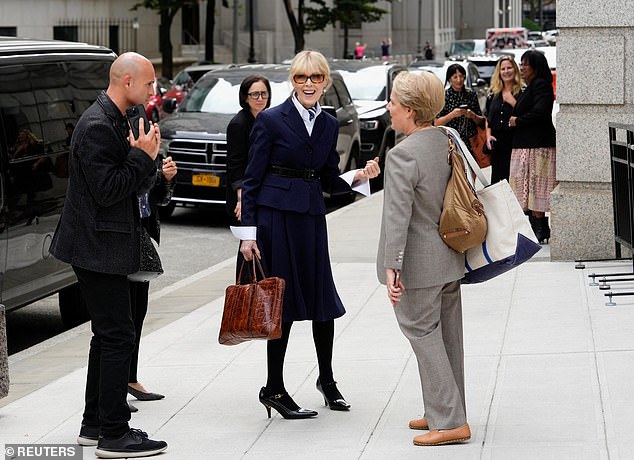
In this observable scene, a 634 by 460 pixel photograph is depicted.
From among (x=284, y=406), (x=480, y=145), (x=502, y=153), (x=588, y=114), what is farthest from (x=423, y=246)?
(x=480, y=145)

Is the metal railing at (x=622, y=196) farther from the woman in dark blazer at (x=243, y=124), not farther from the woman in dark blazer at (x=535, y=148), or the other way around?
the woman in dark blazer at (x=535, y=148)

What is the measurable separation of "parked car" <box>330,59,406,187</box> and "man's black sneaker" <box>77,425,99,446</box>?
1351 cm

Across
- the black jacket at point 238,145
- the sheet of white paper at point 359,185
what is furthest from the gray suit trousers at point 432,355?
the black jacket at point 238,145

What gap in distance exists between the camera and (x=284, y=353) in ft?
21.6

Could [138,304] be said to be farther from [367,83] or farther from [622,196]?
[367,83]

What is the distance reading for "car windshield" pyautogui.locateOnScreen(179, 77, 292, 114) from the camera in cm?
1722

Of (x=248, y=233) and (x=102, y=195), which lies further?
(x=248, y=233)

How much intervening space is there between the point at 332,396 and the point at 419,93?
1.79 metres

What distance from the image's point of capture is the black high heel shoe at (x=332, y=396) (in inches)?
263

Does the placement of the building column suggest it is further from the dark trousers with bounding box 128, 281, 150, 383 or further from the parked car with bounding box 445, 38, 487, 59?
the parked car with bounding box 445, 38, 487, 59

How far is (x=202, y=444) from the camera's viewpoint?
6.17 metres

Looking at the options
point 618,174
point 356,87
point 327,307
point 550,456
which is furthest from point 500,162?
point 356,87

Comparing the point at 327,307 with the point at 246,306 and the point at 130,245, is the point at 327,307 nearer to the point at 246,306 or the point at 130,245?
the point at 246,306

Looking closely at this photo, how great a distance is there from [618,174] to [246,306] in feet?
13.8
